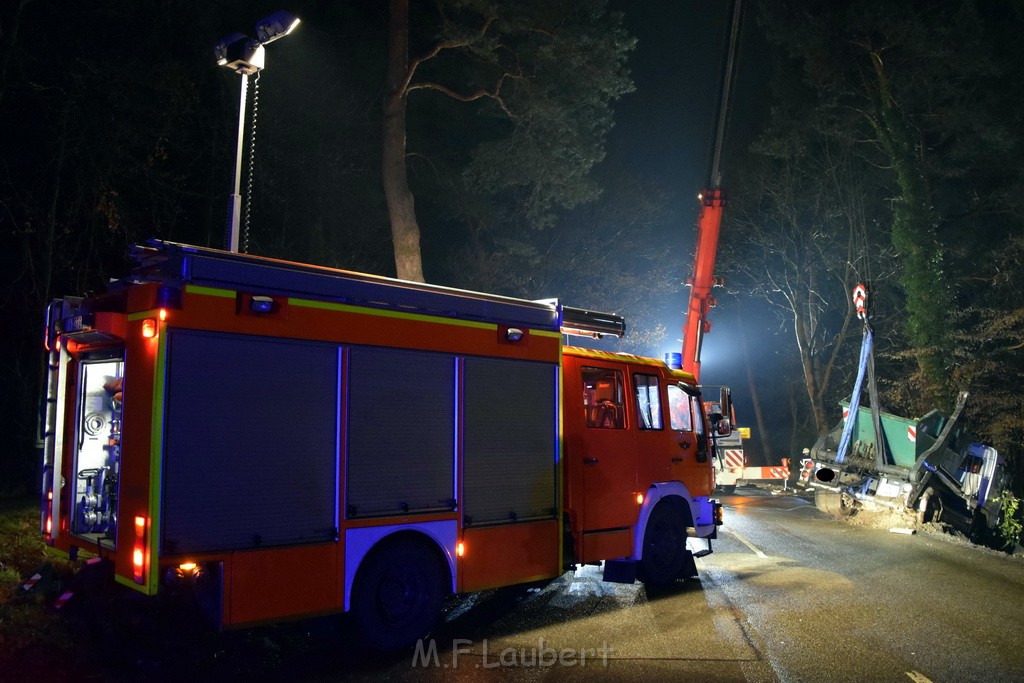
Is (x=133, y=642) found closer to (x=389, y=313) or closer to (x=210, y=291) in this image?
(x=210, y=291)

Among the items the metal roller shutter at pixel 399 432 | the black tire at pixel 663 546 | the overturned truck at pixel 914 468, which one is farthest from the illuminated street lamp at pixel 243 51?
the overturned truck at pixel 914 468

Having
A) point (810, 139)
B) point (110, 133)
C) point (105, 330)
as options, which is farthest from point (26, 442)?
point (810, 139)

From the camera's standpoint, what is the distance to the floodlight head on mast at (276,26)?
9.34 metres

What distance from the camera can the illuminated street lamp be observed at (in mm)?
9398

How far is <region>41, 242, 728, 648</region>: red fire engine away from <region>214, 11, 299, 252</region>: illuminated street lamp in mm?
3251

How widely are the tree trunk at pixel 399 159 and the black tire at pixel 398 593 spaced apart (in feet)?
29.2

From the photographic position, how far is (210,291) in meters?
5.56

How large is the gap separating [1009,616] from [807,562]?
2.90 meters

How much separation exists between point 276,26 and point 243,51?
0.58 m

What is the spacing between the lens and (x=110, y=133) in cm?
1321

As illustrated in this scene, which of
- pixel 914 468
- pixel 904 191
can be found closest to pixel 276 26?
pixel 914 468

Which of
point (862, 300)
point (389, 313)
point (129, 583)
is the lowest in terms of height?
point (129, 583)

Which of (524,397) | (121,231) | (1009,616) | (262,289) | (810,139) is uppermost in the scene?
(810,139)

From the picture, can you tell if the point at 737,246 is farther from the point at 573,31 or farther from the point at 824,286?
the point at 573,31
